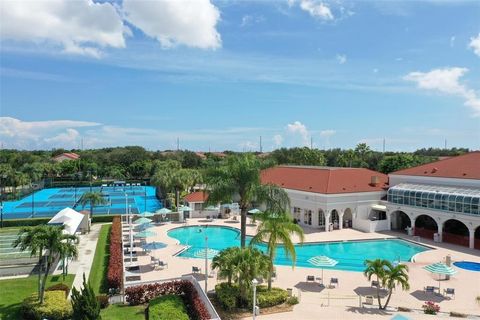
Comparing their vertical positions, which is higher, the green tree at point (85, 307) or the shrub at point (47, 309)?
the green tree at point (85, 307)

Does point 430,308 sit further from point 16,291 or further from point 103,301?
point 16,291

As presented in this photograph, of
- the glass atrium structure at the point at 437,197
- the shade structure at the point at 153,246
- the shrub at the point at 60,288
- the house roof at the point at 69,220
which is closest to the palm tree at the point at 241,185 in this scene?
the shrub at the point at 60,288

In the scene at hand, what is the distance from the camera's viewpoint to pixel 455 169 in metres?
39.3

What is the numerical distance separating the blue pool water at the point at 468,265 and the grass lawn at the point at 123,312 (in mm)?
22984

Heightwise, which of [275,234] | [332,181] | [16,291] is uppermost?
[332,181]

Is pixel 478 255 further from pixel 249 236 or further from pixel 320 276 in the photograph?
pixel 249 236

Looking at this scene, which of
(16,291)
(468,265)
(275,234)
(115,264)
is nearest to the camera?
(275,234)

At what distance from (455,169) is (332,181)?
12312mm

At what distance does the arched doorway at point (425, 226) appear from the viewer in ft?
126

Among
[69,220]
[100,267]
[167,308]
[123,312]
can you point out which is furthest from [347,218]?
[123,312]

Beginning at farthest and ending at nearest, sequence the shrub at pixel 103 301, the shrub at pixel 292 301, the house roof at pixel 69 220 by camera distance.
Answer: the house roof at pixel 69 220, the shrub at pixel 292 301, the shrub at pixel 103 301

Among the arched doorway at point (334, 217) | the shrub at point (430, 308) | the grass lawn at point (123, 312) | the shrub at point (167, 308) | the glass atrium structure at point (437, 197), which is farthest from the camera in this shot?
the arched doorway at point (334, 217)

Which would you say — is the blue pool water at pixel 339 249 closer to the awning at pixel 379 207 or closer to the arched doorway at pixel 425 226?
the arched doorway at pixel 425 226

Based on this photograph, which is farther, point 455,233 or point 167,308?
point 455,233
